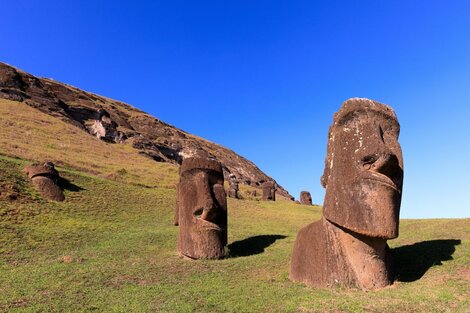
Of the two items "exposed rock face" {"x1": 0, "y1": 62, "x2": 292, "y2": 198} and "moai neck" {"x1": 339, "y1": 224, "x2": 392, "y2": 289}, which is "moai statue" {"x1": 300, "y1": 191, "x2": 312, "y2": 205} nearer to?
"exposed rock face" {"x1": 0, "y1": 62, "x2": 292, "y2": 198}

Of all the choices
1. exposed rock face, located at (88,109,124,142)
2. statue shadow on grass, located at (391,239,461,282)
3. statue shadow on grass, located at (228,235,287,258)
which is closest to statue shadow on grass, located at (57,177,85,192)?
statue shadow on grass, located at (228,235,287,258)

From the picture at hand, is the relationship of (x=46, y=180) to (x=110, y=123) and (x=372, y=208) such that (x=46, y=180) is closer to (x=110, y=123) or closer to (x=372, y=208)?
(x=372, y=208)

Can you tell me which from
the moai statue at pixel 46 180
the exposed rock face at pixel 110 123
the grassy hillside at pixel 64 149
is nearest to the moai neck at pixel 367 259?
the moai statue at pixel 46 180

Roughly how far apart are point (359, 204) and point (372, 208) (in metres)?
0.29

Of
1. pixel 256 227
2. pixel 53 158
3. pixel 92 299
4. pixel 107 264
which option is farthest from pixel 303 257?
pixel 53 158

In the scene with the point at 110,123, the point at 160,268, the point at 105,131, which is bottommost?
the point at 160,268

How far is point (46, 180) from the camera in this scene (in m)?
23.6

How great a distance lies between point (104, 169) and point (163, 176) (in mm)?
7080

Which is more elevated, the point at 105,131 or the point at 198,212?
the point at 105,131

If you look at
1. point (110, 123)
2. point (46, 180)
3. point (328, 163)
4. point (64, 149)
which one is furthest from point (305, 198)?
point (110, 123)

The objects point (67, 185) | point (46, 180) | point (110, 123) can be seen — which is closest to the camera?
point (46, 180)

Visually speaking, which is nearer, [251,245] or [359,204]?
[359,204]

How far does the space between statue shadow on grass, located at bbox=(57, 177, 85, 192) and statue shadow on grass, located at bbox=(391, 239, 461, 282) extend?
20.4m

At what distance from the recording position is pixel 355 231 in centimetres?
866
